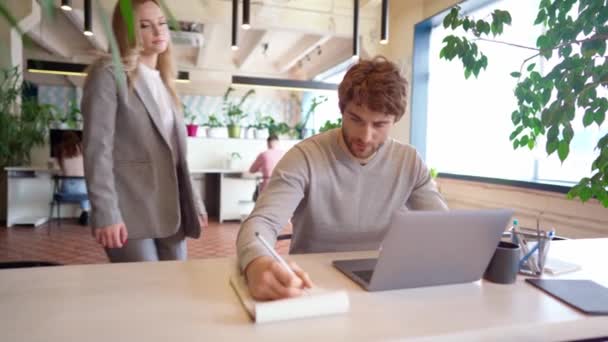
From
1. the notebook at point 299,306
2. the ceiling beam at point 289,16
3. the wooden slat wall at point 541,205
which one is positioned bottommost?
the wooden slat wall at point 541,205

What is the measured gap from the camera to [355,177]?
4.62ft

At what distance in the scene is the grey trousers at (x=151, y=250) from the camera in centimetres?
140

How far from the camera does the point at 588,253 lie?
4.42 ft

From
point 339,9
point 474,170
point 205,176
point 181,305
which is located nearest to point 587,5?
point 181,305

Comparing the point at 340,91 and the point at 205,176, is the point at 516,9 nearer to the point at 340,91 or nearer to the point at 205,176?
the point at 340,91

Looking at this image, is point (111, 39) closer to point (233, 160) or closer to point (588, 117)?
point (588, 117)

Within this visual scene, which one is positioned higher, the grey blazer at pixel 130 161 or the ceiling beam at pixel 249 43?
the ceiling beam at pixel 249 43

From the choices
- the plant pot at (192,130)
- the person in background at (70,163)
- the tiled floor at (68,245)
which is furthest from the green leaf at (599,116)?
the plant pot at (192,130)

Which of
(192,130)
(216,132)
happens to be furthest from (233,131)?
(192,130)

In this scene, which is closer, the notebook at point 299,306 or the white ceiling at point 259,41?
the notebook at point 299,306

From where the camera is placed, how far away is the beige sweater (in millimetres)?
1366

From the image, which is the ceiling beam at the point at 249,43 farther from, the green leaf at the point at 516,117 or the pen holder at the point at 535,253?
the pen holder at the point at 535,253

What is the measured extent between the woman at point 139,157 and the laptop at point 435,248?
81cm

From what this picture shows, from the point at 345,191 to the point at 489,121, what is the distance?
3043 mm
